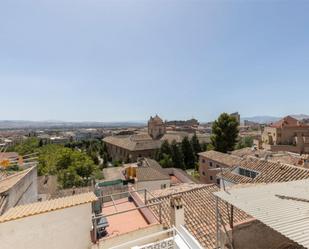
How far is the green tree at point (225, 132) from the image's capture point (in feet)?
127

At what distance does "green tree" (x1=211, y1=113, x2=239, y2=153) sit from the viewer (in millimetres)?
38625

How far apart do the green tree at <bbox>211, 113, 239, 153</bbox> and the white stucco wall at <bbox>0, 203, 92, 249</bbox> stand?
35.2m

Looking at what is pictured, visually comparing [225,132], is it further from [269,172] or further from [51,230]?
[51,230]

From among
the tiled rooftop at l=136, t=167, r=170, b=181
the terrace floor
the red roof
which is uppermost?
the red roof

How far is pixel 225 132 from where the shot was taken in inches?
1543

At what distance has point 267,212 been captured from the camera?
170 inches

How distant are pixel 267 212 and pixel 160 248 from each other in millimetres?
2577

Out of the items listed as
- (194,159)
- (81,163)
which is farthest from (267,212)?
(194,159)

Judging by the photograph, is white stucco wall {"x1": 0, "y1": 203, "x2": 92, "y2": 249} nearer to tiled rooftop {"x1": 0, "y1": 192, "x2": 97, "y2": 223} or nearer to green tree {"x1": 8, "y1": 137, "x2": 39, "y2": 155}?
tiled rooftop {"x1": 0, "y1": 192, "x2": 97, "y2": 223}

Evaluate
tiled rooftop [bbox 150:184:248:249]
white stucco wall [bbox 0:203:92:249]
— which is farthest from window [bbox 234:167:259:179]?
white stucco wall [bbox 0:203:92:249]

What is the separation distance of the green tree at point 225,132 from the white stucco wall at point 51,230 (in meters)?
35.2

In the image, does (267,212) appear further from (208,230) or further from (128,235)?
(208,230)

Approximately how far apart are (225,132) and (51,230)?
36.6 meters

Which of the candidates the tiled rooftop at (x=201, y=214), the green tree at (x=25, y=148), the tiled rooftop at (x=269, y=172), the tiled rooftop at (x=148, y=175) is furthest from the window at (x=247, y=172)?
the green tree at (x=25, y=148)
